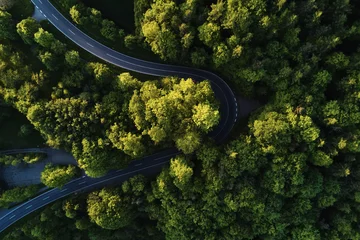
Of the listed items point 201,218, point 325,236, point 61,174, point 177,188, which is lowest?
point 325,236

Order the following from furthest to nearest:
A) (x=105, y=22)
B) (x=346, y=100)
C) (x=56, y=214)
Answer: (x=56, y=214)
(x=105, y=22)
(x=346, y=100)

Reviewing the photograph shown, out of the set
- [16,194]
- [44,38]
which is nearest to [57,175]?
[16,194]

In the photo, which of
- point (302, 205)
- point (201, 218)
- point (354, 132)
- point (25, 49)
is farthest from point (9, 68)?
point (354, 132)

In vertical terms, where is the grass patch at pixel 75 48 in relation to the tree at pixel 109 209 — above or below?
above

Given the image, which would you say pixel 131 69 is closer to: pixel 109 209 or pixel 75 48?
pixel 75 48

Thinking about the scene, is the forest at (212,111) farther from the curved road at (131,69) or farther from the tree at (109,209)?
the curved road at (131,69)

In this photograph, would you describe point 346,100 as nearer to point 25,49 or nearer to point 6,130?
point 25,49

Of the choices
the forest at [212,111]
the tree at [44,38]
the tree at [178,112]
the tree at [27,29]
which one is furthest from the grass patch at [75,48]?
the tree at [178,112]
